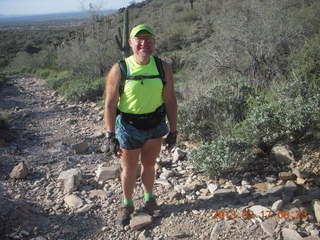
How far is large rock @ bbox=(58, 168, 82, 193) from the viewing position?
386cm

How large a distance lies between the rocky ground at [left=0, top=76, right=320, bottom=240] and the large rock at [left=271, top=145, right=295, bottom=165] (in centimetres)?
1

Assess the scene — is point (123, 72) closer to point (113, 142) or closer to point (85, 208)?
point (113, 142)

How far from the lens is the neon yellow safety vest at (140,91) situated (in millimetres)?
2613

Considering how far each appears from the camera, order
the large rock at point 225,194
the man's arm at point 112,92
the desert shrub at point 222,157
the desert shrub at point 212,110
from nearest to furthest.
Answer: the man's arm at point 112,92 < the large rock at point 225,194 < the desert shrub at point 222,157 < the desert shrub at point 212,110

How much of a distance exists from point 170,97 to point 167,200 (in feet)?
4.14

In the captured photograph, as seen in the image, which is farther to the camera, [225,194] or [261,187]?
[261,187]

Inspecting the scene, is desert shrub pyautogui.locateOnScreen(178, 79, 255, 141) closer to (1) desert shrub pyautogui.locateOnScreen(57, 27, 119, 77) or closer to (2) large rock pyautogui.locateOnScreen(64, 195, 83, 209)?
(2) large rock pyautogui.locateOnScreen(64, 195, 83, 209)

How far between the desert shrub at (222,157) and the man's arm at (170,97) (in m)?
0.81

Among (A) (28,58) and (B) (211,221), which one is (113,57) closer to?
(B) (211,221)

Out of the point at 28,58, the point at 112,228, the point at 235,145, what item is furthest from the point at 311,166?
the point at 28,58

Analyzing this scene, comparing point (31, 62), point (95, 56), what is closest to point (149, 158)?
point (95, 56)

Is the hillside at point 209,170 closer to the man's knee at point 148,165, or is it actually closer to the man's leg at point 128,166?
the man's leg at point 128,166

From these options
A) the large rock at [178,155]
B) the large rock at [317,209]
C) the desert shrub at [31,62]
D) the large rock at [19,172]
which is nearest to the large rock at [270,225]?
the large rock at [317,209]

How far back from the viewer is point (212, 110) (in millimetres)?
5035
